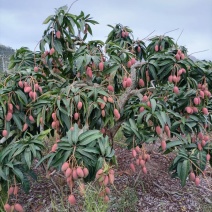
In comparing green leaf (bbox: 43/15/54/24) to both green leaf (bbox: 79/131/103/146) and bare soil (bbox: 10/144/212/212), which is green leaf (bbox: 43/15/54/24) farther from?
bare soil (bbox: 10/144/212/212)

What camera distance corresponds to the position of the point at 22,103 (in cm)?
134

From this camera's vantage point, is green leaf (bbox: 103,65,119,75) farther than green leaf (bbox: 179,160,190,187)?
Yes

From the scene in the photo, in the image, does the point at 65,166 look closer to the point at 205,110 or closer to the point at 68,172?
the point at 68,172

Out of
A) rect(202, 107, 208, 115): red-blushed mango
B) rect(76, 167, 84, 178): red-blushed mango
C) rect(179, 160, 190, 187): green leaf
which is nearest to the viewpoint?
rect(76, 167, 84, 178): red-blushed mango

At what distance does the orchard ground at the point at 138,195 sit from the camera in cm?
177

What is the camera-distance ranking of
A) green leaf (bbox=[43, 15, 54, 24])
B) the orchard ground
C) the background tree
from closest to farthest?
the background tree
green leaf (bbox=[43, 15, 54, 24])
the orchard ground

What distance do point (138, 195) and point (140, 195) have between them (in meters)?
0.02

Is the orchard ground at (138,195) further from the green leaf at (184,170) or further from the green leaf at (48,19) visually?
the green leaf at (48,19)

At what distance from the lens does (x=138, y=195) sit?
6.29ft

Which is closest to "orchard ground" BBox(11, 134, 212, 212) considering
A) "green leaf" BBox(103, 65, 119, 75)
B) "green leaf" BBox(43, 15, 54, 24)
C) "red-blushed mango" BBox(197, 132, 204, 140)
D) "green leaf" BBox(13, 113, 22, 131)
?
"red-blushed mango" BBox(197, 132, 204, 140)

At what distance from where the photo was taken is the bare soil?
5.83ft

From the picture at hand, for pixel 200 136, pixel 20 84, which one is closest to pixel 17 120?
pixel 20 84

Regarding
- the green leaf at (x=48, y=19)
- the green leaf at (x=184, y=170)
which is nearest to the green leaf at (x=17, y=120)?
the green leaf at (x=48, y=19)

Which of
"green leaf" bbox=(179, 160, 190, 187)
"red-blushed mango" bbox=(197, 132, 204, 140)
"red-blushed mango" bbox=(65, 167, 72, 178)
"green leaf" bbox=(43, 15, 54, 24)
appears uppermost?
"green leaf" bbox=(43, 15, 54, 24)
